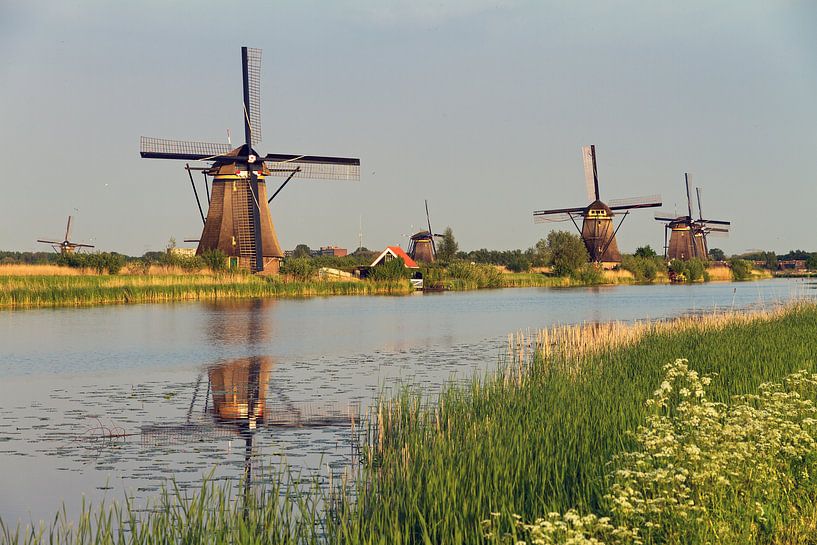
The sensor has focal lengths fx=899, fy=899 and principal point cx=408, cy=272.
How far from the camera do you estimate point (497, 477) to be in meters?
6.09

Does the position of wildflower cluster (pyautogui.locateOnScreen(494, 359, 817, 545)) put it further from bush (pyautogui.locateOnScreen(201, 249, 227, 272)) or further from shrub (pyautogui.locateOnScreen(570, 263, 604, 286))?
shrub (pyautogui.locateOnScreen(570, 263, 604, 286))

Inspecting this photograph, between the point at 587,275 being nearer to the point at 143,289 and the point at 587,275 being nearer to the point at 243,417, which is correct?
the point at 143,289

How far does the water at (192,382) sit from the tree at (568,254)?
33221mm

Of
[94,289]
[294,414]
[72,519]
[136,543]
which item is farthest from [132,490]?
[94,289]

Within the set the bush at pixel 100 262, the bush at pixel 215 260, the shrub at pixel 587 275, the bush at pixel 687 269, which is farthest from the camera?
the bush at pixel 687 269

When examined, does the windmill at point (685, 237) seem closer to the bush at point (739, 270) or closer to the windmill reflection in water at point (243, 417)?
the bush at point (739, 270)

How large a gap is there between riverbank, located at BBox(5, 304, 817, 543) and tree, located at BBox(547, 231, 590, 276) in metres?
53.7

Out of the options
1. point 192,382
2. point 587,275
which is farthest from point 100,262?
point 587,275

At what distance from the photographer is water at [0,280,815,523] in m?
8.41

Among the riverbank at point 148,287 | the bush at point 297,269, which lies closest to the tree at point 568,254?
the riverbank at point 148,287

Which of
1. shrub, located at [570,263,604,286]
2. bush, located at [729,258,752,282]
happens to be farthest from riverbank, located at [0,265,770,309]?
bush, located at [729,258,752,282]

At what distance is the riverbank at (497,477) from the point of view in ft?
17.2

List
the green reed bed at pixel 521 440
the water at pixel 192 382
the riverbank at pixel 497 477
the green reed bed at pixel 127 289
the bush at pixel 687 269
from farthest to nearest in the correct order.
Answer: the bush at pixel 687 269
the green reed bed at pixel 127 289
the water at pixel 192 382
the green reed bed at pixel 521 440
the riverbank at pixel 497 477

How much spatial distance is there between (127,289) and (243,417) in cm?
2696
